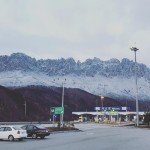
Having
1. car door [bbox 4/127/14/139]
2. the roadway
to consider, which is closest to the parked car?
the roadway

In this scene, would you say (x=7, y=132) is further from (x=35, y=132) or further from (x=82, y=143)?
(x=82, y=143)

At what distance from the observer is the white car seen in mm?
34562

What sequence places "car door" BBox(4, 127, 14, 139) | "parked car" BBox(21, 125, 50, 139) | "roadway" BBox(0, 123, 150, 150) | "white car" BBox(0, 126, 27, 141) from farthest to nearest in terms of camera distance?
"parked car" BBox(21, 125, 50, 139) < "car door" BBox(4, 127, 14, 139) < "white car" BBox(0, 126, 27, 141) < "roadway" BBox(0, 123, 150, 150)

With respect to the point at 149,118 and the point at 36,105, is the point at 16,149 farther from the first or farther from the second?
the point at 36,105

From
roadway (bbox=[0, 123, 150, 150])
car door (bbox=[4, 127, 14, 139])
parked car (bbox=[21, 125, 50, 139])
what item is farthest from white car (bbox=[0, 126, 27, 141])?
parked car (bbox=[21, 125, 50, 139])

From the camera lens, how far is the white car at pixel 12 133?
113ft

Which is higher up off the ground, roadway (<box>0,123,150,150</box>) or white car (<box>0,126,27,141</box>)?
white car (<box>0,126,27,141</box>)

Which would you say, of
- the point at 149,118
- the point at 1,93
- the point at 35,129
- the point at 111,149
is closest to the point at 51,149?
the point at 111,149

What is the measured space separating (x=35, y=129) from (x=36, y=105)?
159 meters

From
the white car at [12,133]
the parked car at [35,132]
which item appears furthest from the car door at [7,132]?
the parked car at [35,132]

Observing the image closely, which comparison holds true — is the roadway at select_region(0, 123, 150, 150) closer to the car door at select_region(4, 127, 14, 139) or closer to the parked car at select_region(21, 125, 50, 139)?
the parked car at select_region(21, 125, 50, 139)

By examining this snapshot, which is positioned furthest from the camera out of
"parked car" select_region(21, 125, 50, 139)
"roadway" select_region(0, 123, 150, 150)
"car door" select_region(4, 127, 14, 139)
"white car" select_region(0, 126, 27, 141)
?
"parked car" select_region(21, 125, 50, 139)

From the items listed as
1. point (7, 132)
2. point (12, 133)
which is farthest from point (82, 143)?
point (7, 132)

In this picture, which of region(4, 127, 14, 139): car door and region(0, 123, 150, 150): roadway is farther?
region(4, 127, 14, 139): car door
